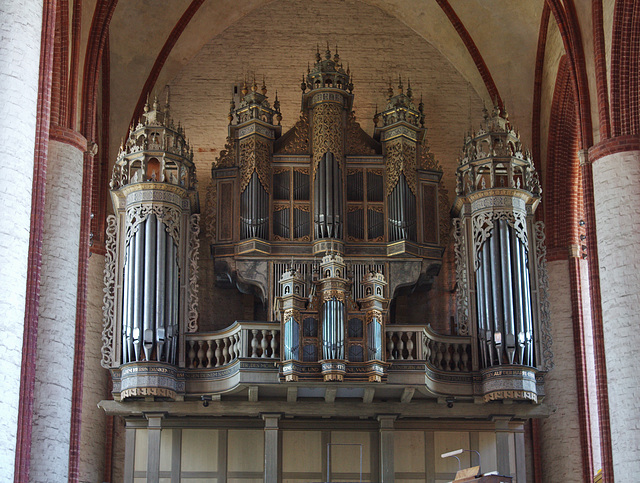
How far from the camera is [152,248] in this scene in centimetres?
2039

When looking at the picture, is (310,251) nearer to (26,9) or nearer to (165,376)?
(165,376)

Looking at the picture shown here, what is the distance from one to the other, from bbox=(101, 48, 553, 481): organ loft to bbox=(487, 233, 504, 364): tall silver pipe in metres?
0.03

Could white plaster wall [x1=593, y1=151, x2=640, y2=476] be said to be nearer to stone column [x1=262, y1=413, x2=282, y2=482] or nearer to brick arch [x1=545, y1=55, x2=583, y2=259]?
brick arch [x1=545, y1=55, x2=583, y2=259]

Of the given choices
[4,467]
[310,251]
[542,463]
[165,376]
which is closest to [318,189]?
[310,251]

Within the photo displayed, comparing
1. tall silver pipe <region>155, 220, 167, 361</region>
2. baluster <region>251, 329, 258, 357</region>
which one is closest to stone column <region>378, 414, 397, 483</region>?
baluster <region>251, 329, 258, 357</region>

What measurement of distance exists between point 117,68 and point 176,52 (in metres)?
1.51

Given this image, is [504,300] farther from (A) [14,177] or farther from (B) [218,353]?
(A) [14,177]

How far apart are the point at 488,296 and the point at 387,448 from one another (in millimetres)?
3338

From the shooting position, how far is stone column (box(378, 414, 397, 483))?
19.9m

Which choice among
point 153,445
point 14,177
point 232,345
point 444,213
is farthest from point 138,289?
point 444,213

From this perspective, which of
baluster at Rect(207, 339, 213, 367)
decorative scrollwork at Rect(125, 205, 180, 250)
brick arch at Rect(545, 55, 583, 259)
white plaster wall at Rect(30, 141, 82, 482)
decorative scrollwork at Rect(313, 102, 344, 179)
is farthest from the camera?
brick arch at Rect(545, 55, 583, 259)

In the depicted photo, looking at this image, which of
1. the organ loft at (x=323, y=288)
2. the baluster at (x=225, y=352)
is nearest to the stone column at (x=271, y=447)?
the organ loft at (x=323, y=288)

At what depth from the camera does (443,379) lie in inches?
797

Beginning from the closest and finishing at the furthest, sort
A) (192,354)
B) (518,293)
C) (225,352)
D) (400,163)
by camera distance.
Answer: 1. (225,352)
2. (192,354)
3. (518,293)
4. (400,163)
